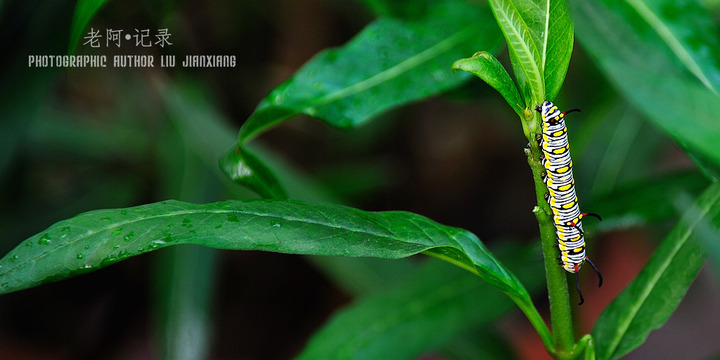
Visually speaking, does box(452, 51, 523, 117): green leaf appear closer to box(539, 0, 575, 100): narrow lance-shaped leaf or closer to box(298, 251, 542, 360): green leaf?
box(539, 0, 575, 100): narrow lance-shaped leaf

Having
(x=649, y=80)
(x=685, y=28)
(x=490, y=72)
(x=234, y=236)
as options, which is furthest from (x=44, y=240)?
(x=685, y=28)

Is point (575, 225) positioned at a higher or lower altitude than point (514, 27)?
lower

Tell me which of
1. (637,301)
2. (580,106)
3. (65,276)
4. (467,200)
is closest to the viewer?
(65,276)

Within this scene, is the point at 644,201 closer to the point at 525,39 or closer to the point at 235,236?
the point at 525,39

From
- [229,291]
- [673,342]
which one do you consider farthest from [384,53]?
[673,342]

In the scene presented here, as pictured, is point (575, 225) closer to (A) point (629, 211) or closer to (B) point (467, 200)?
(A) point (629, 211)

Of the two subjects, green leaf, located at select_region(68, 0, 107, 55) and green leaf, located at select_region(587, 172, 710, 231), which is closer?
green leaf, located at select_region(68, 0, 107, 55)

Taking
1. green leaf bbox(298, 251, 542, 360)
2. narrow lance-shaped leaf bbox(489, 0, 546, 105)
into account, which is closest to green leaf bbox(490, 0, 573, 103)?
narrow lance-shaped leaf bbox(489, 0, 546, 105)
